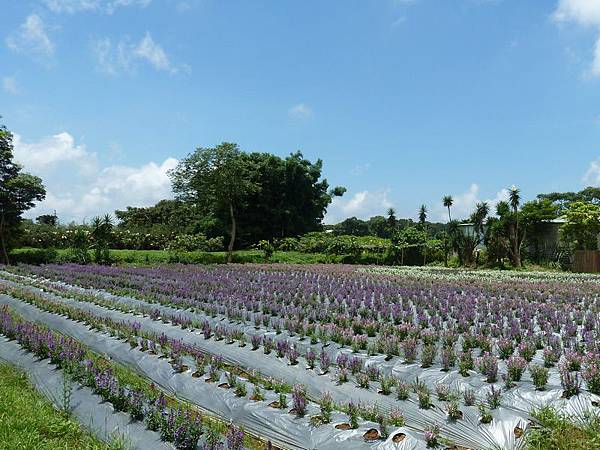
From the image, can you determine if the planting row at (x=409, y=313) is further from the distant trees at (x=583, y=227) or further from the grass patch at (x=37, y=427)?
the distant trees at (x=583, y=227)

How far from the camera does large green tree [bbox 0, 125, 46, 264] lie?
25.4 m

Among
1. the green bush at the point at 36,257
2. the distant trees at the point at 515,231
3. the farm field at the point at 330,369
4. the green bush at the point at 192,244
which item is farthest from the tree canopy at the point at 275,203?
the farm field at the point at 330,369

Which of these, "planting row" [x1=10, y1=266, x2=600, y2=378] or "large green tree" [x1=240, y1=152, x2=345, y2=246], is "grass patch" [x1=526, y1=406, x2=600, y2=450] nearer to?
"planting row" [x1=10, y1=266, x2=600, y2=378]

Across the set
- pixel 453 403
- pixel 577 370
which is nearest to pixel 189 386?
pixel 453 403

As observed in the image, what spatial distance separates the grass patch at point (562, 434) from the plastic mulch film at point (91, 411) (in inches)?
116

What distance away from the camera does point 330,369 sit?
614 cm

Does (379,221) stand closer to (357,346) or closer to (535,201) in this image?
(535,201)

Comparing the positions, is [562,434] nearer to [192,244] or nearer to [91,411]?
[91,411]

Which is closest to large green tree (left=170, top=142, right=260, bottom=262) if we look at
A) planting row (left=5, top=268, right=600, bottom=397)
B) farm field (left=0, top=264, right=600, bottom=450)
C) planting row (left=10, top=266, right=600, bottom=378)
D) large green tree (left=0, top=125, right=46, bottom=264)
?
large green tree (left=0, top=125, right=46, bottom=264)

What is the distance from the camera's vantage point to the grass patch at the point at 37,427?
3.93 m

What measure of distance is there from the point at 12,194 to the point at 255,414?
2594cm

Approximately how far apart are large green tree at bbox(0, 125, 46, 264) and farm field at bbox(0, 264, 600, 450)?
646 inches

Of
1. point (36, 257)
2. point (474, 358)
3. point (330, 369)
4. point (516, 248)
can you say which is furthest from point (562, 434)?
point (516, 248)

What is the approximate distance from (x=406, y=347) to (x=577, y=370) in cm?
198
